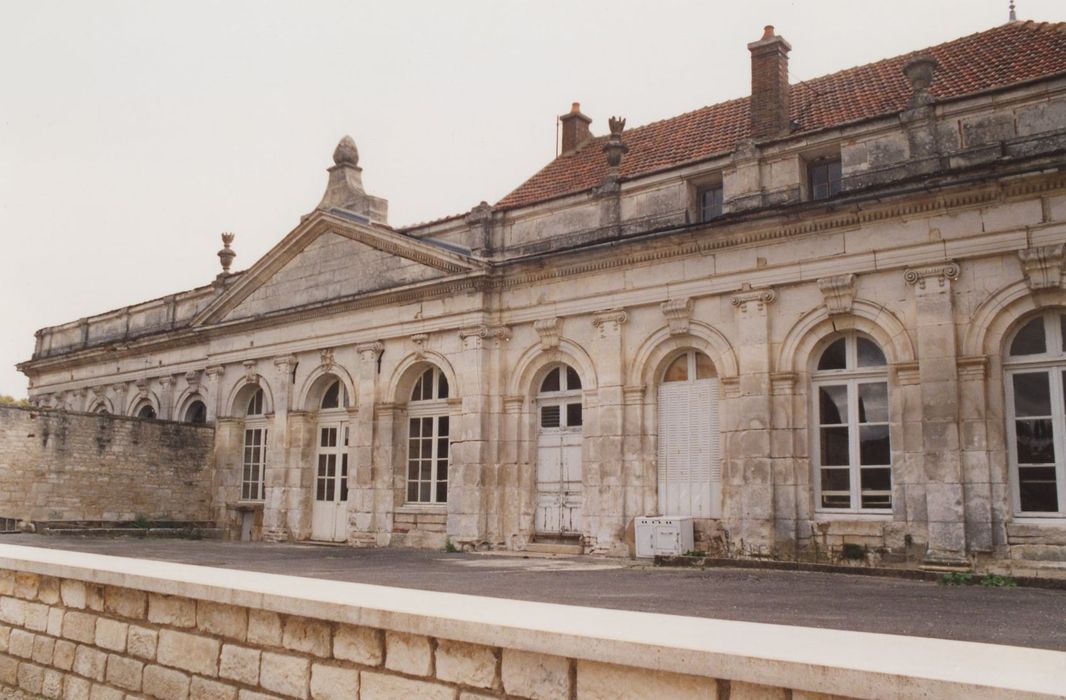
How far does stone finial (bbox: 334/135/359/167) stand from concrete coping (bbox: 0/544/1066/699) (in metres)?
14.4

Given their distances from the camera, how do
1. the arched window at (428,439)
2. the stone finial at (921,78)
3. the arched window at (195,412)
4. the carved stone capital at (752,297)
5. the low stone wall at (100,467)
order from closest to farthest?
the stone finial at (921,78) < the carved stone capital at (752,297) < the arched window at (428,439) < the low stone wall at (100,467) < the arched window at (195,412)

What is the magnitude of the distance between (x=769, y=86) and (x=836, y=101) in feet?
5.39

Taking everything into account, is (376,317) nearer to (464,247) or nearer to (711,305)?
(464,247)

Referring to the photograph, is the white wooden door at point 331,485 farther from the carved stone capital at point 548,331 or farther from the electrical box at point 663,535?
the electrical box at point 663,535

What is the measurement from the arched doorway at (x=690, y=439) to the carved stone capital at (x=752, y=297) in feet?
3.38

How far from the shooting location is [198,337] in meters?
21.2

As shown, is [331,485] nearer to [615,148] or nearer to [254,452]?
[254,452]

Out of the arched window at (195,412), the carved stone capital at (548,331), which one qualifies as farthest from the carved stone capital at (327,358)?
the arched window at (195,412)

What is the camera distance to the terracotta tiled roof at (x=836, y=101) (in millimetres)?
12938

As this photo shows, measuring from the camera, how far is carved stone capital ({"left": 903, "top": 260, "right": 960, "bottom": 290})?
442 inches

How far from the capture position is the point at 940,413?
11.0 m

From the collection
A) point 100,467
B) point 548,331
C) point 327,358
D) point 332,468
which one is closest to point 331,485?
point 332,468

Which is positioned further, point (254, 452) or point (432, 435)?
point (254, 452)

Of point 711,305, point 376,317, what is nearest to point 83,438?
point 376,317
